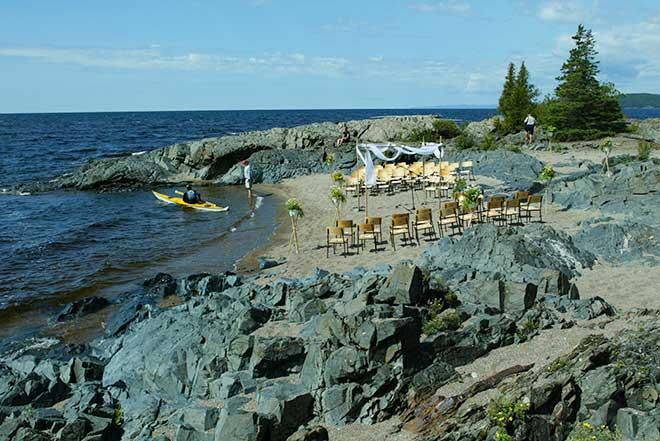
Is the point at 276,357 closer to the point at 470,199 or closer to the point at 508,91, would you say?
the point at 470,199

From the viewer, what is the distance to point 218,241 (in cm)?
2312

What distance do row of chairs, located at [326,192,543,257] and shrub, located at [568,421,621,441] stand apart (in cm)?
1117

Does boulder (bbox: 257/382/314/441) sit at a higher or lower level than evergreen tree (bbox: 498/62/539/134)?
lower

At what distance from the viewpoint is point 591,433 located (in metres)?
6.53

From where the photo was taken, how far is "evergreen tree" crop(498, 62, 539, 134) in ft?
147

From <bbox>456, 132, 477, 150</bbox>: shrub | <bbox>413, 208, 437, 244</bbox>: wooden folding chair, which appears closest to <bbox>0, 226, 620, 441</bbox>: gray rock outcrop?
<bbox>413, 208, 437, 244</bbox>: wooden folding chair

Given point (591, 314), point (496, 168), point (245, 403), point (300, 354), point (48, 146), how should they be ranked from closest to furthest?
point (245, 403), point (300, 354), point (591, 314), point (496, 168), point (48, 146)

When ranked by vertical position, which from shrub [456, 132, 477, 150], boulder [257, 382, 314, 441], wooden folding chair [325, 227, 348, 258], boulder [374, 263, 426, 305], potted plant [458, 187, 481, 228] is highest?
shrub [456, 132, 477, 150]

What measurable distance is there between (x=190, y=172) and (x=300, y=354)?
3405 cm

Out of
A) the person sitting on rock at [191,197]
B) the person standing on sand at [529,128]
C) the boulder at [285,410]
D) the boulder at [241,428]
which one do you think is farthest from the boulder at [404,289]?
the person standing on sand at [529,128]

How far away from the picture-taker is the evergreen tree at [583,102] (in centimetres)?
3725

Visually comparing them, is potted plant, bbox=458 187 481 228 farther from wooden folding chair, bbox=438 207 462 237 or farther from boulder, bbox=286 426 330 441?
boulder, bbox=286 426 330 441

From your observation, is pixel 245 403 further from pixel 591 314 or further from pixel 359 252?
pixel 359 252

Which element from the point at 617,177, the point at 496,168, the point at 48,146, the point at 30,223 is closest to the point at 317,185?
the point at 496,168
